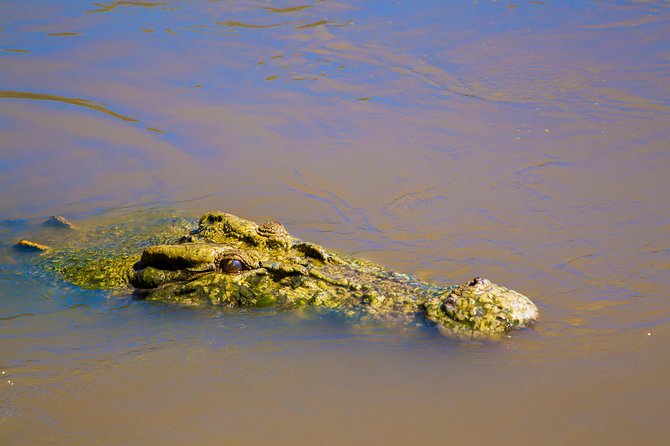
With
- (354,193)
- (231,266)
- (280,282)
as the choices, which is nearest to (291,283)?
(280,282)

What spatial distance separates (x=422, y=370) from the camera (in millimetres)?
4617

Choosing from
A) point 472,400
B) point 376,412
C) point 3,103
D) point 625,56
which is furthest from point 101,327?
point 625,56

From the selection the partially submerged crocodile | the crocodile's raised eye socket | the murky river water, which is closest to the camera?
the murky river water

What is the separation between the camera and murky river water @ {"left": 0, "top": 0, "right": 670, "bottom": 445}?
14.3 ft

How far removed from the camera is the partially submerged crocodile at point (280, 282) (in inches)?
190

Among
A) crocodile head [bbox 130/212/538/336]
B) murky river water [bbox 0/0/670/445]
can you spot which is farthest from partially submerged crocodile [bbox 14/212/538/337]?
murky river water [bbox 0/0/670/445]

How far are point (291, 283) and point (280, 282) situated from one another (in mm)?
87

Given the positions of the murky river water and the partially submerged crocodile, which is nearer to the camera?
the murky river water

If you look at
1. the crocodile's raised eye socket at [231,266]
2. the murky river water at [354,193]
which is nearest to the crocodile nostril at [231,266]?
the crocodile's raised eye socket at [231,266]

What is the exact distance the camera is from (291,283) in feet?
17.5

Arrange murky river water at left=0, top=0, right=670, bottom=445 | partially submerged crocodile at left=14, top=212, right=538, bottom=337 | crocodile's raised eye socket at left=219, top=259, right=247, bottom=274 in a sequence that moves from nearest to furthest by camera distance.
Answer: murky river water at left=0, top=0, right=670, bottom=445
partially submerged crocodile at left=14, top=212, right=538, bottom=337
crocodile's raised eye socket at left=219, top=259, right=247, bottom=274

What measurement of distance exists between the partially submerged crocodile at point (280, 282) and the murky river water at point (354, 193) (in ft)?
0.45

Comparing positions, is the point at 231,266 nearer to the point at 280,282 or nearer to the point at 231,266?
the point at 231,266

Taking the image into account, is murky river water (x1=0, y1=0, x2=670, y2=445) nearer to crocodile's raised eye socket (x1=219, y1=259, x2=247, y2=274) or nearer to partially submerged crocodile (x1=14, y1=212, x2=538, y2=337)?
partially submerged crocodile (x1=14, y1=212, x2=538, y2=337)
